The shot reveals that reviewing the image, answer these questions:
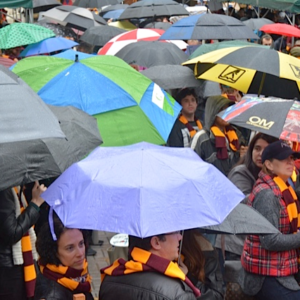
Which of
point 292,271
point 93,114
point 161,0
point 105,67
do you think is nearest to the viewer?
point 292,271

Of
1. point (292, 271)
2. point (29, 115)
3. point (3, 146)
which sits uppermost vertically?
A: point (29, 115)

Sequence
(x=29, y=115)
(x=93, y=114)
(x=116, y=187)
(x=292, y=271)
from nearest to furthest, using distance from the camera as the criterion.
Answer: (x=29, y=115)
(x=116, y=187)
(x=292, y=271)
(x=93, y=114)

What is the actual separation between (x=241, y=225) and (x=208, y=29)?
708cm

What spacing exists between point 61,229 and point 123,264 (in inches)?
32.3

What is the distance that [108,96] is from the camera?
235 inches

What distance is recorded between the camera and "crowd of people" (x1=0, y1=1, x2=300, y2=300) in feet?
12.6

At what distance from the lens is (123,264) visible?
12.8 feet

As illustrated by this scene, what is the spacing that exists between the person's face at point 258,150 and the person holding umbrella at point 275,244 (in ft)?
2.31

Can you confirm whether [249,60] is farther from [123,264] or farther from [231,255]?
[123,264]

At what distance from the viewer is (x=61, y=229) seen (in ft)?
15.1

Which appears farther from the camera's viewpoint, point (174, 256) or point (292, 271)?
point (292, 271)

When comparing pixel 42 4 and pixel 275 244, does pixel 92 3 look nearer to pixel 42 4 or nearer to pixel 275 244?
pixel 42 4

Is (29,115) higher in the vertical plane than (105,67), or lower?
higher

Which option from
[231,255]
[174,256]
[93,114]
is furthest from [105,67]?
[174,256]
